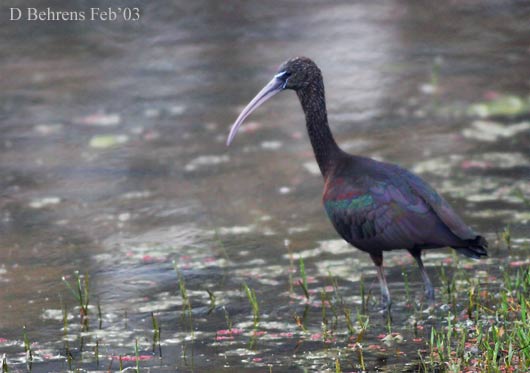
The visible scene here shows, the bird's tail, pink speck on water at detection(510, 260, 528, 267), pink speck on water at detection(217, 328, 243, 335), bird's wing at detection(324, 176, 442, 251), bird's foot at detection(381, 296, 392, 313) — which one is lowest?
pink speck on water at detection(217, 328, 243, 335)

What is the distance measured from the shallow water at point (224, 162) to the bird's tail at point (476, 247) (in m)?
0.51

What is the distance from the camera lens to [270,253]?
8.64m

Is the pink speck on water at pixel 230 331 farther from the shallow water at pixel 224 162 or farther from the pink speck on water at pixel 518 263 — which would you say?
the pink speck on water at pixel 518 263

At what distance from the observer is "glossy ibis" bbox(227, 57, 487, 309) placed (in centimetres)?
698

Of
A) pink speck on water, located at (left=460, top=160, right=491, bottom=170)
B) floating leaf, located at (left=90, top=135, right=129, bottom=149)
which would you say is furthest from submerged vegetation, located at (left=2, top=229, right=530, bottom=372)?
floating leaf, located at (left=90, top=135, right=129, bottom=149)

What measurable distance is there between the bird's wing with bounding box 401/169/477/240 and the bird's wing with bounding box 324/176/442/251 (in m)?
0.03

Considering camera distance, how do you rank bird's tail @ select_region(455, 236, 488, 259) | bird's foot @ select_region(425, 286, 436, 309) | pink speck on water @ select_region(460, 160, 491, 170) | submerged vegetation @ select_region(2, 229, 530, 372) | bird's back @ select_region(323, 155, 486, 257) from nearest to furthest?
1. submerged vegetation @ select_region(2, 229, 530, 372)
2. bird's tail @ select_region(455, 236, 488, 259)
3. bird's back @ select_region(323, 155, 486, 257)
4. bird's foot @ select_region(425, 286, 436, 309)
5. pink speck on water @ select_region(460, 160, 491, 170)

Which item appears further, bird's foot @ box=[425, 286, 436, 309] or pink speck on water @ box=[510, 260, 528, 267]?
pink speck on water @ box=[510, 260, 528, 267]

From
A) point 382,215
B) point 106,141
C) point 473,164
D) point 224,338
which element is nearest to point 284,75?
point 382,215

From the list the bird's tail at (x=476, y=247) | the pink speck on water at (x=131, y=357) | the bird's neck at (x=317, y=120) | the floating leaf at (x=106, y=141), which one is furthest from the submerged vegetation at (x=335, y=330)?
the floating leaf at (x=106, y=141)

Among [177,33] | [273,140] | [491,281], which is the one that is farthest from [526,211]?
[177,33]

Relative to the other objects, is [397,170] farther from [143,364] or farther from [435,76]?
[435,76]

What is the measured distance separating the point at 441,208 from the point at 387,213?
333mm

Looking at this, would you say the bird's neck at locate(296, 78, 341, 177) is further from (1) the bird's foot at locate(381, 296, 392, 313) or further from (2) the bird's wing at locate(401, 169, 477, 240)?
(1) the bird's foot at locate(381, 296, 392, 313)
